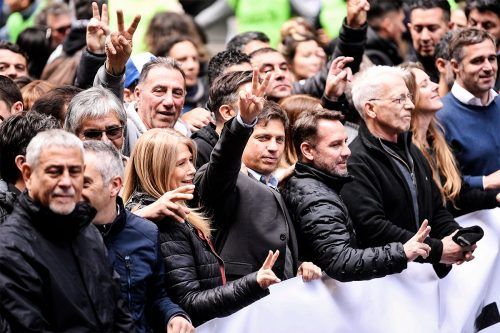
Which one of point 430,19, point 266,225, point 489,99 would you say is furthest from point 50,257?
point 430,19

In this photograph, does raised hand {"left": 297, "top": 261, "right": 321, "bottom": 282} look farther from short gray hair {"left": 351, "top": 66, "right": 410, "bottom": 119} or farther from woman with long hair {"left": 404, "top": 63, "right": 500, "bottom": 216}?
woman with long hair {"left": 404, "top": 63, "right": 500, "bottom": 216}

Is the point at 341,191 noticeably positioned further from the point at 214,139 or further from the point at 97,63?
the point at 97,63

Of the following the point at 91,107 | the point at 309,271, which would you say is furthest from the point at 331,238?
the point at 91,107

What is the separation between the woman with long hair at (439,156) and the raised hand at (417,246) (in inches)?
58.7

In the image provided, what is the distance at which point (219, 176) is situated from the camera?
6770 millimetres

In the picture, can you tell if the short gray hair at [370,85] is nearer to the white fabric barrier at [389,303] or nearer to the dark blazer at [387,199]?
the dark blazer at [387,199]

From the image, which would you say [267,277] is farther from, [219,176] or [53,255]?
[53,255]

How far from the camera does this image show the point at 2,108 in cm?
762

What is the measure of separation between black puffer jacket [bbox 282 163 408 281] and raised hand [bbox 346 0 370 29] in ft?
7.14

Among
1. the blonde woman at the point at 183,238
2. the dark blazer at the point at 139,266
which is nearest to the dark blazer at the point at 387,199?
the blonde woman at the point at 183,238

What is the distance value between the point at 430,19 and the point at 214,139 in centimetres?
→ 401

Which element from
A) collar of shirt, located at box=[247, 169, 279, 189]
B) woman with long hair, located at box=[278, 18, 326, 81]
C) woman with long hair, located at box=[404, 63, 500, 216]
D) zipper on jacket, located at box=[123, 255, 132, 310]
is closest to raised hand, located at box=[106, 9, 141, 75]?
collar of shirt, located at box=[247, 169, 279, 189]

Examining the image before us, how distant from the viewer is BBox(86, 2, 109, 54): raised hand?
7.84 metres

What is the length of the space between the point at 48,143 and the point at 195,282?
1.24m
